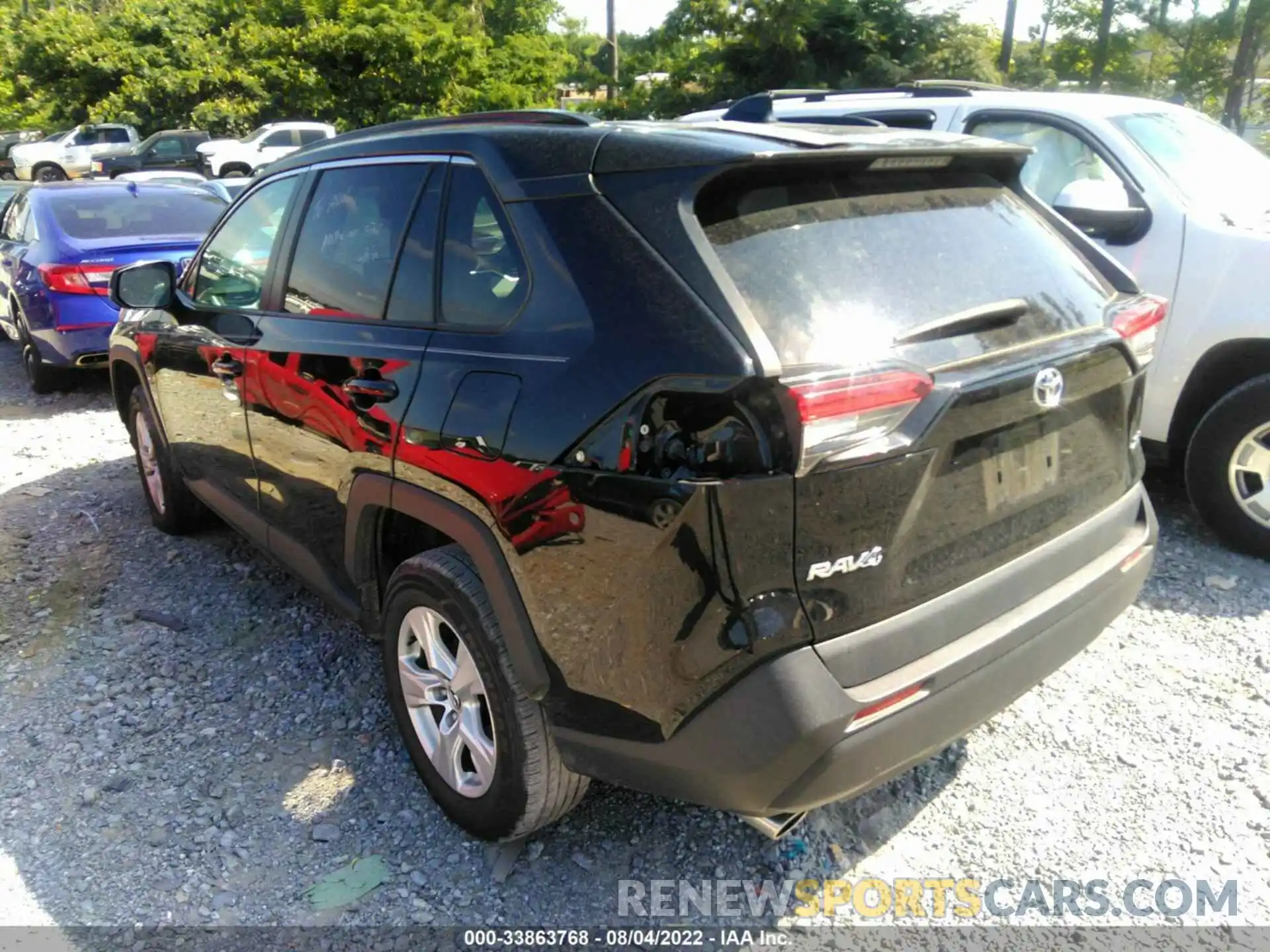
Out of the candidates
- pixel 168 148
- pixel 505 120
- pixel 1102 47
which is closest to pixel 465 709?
pixel 505 120

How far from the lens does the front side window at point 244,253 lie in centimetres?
354

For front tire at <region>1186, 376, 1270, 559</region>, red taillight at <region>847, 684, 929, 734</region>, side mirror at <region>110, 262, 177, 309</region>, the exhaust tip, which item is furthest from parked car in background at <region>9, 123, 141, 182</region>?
red taillight at <region>847, 684, 929, 734</region>

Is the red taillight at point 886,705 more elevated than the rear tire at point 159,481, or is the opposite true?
the red taillight at point 886,705

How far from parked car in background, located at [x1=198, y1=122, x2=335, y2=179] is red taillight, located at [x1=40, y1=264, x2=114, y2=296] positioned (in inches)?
795

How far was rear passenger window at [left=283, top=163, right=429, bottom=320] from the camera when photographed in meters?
2.90

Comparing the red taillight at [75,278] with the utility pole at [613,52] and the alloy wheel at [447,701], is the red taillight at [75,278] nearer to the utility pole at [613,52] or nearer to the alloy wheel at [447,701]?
the alloy wheel at [447,701]

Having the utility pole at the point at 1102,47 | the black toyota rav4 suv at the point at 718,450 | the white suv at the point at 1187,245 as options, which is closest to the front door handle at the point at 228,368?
A: the black toyota rav4 suv at the point at 718,450

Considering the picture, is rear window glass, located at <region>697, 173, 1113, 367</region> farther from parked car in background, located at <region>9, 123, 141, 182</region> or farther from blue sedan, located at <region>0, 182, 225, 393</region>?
parked car in background, located at <region>9, 123, 141, 182</region>

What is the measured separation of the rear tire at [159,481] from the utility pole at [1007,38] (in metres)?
22.8

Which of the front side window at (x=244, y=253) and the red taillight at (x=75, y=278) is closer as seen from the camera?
the front side window at (x=244, y=253)

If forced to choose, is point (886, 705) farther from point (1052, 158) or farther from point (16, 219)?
point (16, 219)

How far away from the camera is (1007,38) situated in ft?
76.0

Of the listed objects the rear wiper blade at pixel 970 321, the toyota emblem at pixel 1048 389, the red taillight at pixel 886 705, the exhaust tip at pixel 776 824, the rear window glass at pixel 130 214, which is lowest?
the exhaust tip at pixel 776 824

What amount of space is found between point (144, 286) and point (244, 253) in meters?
0.61
